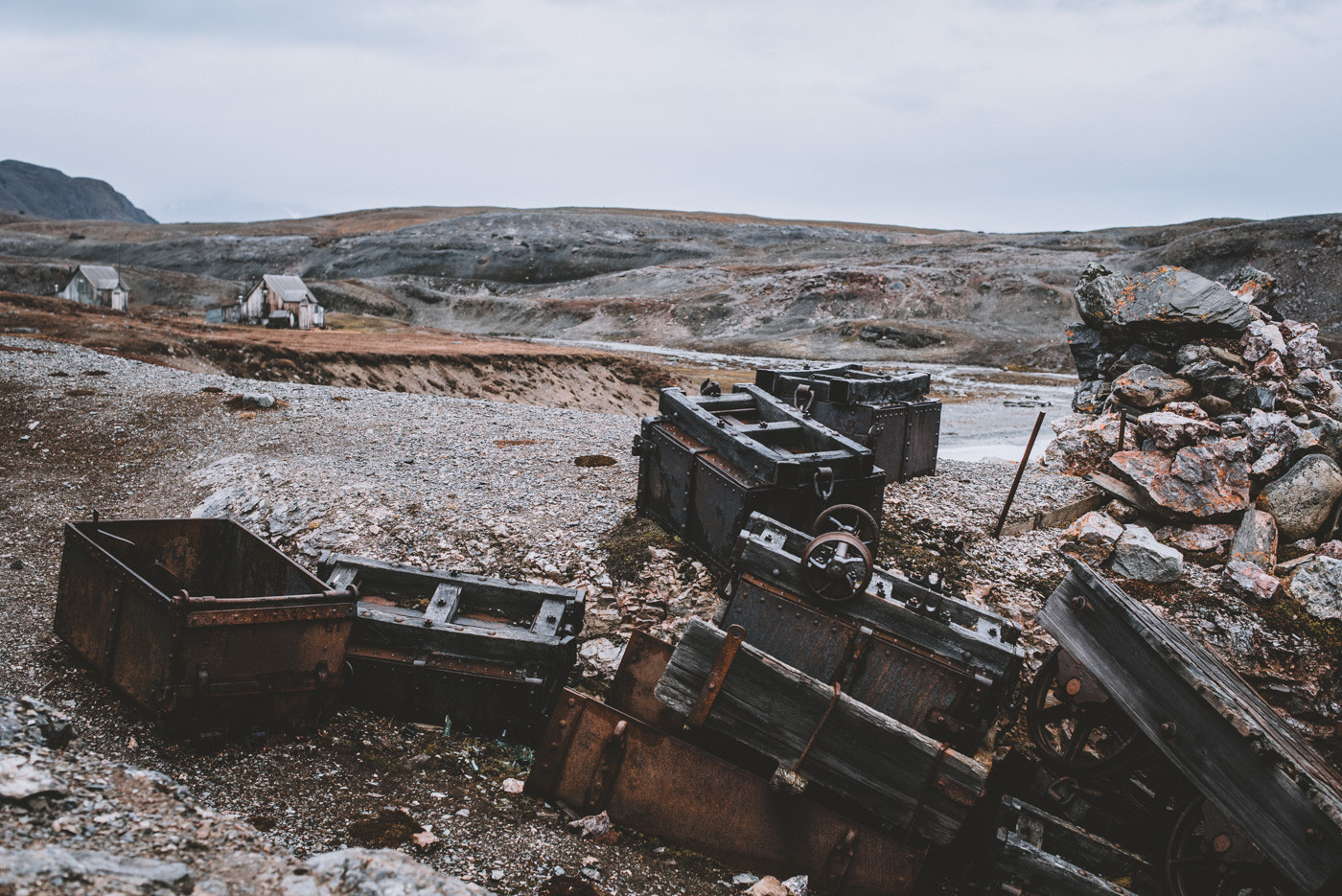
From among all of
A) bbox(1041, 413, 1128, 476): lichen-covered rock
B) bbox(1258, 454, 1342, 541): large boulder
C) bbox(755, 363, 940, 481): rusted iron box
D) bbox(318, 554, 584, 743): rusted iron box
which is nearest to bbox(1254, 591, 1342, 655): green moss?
bbox(1258, 454, 1342, 541): large boulder

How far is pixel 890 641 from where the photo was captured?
15.7ft

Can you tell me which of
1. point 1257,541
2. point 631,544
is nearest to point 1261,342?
point 1257,541

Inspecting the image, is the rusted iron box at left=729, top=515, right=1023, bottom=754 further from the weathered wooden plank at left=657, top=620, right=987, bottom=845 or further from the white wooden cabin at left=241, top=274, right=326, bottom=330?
the white wooden cabin at left=241, top=274, right=326, bottom=330

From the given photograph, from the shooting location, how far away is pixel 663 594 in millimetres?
7375

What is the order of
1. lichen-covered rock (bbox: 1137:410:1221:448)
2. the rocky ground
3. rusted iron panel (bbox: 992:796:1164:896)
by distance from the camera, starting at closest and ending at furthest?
1. the rocky ground
2. rusted iron panel (bbox: 992:796:1164:896)
3. lichen-covered rock (bbox: 1137:410:1221:448)

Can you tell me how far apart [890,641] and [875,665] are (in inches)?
7.4

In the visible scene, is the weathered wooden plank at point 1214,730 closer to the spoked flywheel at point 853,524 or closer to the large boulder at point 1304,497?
the spoked flywheel at point 853,524

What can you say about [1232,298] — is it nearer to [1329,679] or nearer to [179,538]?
[1329,679]

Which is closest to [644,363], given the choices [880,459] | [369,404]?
[369,404]

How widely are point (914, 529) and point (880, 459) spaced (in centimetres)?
168

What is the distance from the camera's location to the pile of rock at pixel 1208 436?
869cm

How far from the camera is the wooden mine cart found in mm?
4352

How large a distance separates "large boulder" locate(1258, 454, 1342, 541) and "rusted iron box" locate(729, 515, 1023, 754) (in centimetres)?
646

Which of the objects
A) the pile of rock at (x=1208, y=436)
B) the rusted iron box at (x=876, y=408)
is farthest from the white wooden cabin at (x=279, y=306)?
the pile of rock at (x=1208, y=436)
